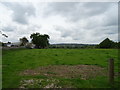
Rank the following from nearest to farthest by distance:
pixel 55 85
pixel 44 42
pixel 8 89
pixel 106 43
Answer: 1. pixel 8 89
2. pixel 55 85
3. pixel 106 43
4. pixel 44 42

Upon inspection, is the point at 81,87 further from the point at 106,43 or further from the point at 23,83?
the point at 106,43

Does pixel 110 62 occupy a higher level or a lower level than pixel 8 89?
higher

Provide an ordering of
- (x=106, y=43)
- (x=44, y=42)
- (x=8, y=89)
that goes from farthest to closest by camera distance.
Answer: (x=44, y=42)
(x=106, y=43)
(x=8, y=89)

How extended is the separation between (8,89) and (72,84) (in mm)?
3471

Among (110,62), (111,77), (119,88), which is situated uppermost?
(110,62)

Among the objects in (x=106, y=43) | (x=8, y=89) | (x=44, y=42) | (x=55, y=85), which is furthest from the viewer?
(x=44, y=42)

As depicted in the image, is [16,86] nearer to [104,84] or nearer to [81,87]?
[81,87]

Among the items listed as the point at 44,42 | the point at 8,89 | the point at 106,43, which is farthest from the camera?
the point at 44,42

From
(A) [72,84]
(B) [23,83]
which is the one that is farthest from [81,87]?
(B) [23,83]

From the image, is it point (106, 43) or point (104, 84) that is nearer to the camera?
point (104, 84)

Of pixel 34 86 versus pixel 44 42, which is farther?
pixel 44 42

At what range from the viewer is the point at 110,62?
21.1ft

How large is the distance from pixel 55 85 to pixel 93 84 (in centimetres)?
222

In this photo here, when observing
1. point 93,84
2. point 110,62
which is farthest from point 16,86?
point 110,62
